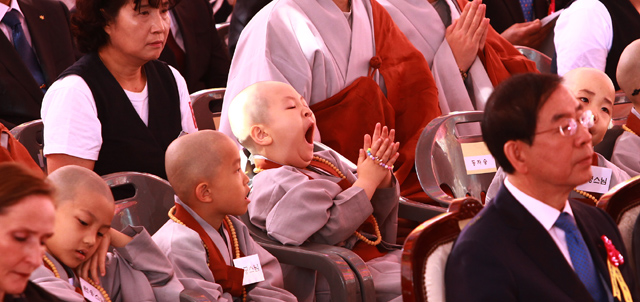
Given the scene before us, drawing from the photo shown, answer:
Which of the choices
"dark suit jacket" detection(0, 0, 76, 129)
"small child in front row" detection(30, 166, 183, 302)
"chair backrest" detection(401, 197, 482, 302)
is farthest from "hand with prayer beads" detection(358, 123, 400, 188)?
"dark suit jacket" detection(0, 0, 76, 129)

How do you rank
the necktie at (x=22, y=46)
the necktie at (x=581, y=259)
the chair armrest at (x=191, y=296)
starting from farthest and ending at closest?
the necktie at (x=22, y=46), the chair armrest at (x=191, y=296), the necktie at (x=581, y=259)

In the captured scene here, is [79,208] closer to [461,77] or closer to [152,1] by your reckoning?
[152,1]

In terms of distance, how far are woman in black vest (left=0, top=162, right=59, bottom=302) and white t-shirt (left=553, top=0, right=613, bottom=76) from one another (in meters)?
2.97

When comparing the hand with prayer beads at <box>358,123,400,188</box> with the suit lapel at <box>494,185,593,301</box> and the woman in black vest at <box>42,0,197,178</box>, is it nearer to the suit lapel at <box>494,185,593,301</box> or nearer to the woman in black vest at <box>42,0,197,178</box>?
the woman in black vest at <box>42,0,197,178</box>

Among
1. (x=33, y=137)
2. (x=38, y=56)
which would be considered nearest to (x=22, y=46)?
(x=38, y=56)

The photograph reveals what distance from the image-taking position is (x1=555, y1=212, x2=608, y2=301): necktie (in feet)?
5.27

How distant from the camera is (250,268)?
2279 mm

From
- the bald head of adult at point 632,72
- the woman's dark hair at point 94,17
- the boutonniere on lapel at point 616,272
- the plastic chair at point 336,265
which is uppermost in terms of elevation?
the woman's dark hair at point 94,17

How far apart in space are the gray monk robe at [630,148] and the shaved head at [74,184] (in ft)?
6.58

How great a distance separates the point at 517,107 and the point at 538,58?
2874 millimetres

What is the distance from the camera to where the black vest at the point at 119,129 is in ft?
8.89

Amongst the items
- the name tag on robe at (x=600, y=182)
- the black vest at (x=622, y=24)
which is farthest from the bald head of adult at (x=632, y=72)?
the black vest at (x=622, y=24)

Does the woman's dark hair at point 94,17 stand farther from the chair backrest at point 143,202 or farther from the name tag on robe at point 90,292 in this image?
the name tag on robe at point 90,292

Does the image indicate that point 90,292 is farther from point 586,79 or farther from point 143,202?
point 586,79
